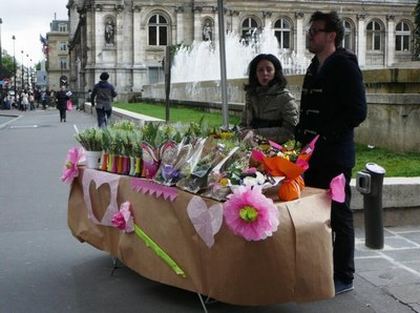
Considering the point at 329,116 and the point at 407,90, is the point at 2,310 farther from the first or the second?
the point at 407,90

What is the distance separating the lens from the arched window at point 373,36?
74275 mm

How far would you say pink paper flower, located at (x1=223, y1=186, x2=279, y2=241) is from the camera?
14.2 feet

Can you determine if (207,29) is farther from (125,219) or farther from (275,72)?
(125,219)

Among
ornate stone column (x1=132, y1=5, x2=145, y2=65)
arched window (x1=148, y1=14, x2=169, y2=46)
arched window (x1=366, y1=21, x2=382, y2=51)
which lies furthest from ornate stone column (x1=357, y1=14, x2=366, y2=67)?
ornate stone column (x1=132, y1=5, x2=145, y2=65)

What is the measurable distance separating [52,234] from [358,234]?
3535mm

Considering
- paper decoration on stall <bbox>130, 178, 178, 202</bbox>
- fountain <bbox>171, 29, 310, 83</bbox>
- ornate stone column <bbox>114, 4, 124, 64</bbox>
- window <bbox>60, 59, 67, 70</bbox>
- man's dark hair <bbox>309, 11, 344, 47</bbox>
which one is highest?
window <bbox>60, 59, 67, 70</bbox>

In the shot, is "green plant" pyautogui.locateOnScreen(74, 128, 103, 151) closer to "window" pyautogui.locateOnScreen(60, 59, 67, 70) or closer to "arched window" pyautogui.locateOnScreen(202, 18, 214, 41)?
"arched window" pyautogui.locateOnScreen(202, 18, 214, 41)

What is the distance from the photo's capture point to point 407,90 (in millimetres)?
12398

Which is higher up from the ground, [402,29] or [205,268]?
[402,29]

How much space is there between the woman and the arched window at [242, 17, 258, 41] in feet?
210

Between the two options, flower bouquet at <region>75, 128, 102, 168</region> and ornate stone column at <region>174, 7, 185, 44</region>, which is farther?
ornate stone column at <region>174, 7, 185, 44</region>

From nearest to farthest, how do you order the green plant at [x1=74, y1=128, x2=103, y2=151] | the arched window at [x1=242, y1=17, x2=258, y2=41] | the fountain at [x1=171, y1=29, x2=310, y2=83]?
the green plant at [x1=74, y1=128, x2=103, y2=151]
the fountain at [x1=171, y1=29, x2=310, y2=83]
the arched window at [x1=242, y1=17, x2=258, y2=41]

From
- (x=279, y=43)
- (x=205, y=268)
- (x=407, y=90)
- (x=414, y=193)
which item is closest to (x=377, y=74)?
(x=407, y=90)

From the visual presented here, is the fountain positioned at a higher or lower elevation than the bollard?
higher
